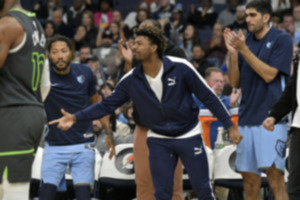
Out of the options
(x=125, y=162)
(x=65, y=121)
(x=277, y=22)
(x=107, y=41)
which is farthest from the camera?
(x=107, y=41)

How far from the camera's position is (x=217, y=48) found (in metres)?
14.5

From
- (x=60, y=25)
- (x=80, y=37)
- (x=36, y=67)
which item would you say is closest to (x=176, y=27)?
(x=80, y=37)

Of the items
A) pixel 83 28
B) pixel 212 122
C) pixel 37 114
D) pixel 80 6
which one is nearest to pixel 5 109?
pixel 37 114

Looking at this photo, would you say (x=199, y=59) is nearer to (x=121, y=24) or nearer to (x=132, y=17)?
(x=121, y=24)

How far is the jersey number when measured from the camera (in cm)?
457

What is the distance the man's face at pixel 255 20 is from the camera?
22.8 ft

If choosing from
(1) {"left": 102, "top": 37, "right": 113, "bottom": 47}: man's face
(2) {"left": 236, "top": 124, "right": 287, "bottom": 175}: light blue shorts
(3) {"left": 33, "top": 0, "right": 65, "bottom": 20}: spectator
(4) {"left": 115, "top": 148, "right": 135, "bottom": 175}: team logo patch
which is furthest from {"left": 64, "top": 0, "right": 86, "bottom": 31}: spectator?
(2) {"left": 236, "top": 124, "right": 287, "bottom": 175}: light blue shorts

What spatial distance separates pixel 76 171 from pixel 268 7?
2736mm

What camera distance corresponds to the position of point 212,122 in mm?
9414

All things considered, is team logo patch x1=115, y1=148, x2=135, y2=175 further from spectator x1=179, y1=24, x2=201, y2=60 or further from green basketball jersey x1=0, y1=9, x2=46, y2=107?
spectator x1=179, y1=24, x2=201, y2=60

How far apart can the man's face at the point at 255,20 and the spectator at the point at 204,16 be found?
31.2 ft

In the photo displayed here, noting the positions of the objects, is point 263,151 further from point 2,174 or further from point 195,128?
point 2,174

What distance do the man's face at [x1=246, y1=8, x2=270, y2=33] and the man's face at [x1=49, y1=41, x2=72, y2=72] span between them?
6.68 feet

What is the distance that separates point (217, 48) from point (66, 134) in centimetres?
747
